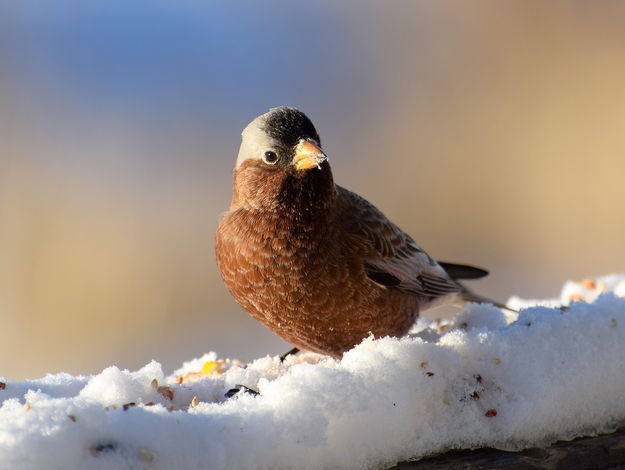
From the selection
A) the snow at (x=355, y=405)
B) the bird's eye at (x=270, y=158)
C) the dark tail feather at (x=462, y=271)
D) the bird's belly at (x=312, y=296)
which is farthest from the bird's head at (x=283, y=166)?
the dark tail feather at (x=462, y=271)

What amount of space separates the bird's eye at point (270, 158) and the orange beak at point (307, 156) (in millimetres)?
81

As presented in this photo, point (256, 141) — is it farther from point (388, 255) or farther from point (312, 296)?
point (388, 255)

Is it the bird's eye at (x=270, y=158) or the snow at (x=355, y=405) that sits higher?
the bird's eye at (x=270, y=158)

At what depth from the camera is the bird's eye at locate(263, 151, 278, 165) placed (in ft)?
9.65

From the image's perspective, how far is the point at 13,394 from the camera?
238 centimetres

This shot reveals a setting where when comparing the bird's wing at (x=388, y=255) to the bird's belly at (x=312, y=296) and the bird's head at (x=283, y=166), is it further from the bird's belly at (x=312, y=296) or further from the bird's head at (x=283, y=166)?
the bird's head at (x=283, y=166)

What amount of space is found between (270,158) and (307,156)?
171 millimetres

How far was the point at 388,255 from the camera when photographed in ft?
10.7

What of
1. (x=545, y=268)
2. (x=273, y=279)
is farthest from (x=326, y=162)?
(x=545, y=268)

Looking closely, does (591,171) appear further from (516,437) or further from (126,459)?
(126,459)

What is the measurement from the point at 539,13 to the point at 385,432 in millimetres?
8603

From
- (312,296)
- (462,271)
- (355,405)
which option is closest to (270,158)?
(312,296)

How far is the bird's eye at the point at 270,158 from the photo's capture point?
9.65 feet

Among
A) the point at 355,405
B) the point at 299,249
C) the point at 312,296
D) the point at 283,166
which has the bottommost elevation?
the point at 355,405
